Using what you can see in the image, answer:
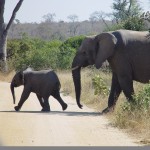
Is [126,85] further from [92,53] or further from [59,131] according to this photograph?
[59,131]

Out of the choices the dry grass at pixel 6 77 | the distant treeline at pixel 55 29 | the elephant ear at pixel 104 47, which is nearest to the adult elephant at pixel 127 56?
the elephant ear at pixel 104 47

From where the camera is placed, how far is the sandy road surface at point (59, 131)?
9.90 metres

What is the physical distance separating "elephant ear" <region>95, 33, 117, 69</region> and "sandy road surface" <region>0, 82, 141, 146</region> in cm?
177

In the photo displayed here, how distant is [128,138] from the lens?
10422 mm

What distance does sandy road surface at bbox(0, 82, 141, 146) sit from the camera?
990 cm

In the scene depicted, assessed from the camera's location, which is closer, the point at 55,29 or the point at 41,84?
the point at 41,84

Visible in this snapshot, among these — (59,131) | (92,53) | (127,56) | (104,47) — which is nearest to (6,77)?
(92,53)

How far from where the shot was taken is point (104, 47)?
15477 mm

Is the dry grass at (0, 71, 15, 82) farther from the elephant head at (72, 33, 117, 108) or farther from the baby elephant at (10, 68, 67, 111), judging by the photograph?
the elephant head at (72, 33, 117, 108)

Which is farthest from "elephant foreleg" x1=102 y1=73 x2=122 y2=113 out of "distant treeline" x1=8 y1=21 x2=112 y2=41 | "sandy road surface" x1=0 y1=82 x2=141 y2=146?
"distant treeline" x1=8 y1=21 x2=112 y2=41

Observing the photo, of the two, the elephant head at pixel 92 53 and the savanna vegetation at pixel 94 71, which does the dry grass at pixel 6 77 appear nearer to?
the savanna vegetation at pixel 94 71

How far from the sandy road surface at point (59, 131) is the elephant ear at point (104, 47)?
5.81 ft

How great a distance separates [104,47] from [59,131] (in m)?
4.77

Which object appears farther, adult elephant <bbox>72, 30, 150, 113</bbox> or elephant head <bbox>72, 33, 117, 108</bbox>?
elephant head <bbox>72, 33, 117, 108</bbox>
